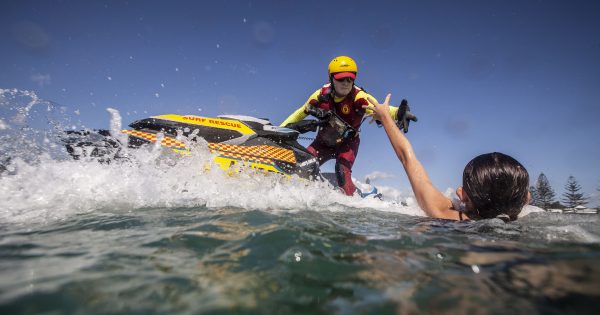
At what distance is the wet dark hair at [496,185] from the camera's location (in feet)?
9.21

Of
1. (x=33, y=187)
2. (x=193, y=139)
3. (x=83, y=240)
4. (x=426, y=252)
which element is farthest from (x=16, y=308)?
(x=193, y=139)

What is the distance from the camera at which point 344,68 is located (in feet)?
21.5

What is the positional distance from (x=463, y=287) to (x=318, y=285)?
66 centimetres

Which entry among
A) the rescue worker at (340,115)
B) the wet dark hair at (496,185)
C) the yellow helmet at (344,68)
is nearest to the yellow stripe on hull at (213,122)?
the rescue worker at (340,115)

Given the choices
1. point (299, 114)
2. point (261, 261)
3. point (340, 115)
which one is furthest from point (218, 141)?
point (261, 261)

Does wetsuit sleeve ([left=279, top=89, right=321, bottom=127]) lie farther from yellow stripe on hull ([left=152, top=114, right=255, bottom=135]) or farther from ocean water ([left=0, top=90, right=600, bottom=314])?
ocean water ([left=0, top=90, right=600, bottom=314])

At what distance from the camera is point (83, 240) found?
213 centimetres

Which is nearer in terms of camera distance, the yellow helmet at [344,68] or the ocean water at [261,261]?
the ocean water at [261,261]

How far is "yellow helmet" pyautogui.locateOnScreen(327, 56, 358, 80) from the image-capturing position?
6.54 metres

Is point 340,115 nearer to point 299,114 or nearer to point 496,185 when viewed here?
point 299,114

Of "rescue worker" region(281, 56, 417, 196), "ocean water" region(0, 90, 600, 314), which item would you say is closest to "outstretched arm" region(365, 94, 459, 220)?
"ocean water" region(0, 90, 600, 314)

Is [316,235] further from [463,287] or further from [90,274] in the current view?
[90,274]

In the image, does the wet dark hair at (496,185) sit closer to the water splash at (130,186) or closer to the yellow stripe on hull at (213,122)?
the water splash at (130,186)

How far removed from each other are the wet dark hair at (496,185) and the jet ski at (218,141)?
333 centimetres
